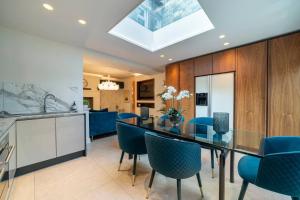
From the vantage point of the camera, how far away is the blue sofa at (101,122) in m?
3.70

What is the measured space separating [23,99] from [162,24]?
3.33 metres

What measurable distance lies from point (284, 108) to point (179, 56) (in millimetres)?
2594

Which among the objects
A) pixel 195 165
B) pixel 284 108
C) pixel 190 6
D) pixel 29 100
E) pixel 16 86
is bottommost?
pixel 195 165

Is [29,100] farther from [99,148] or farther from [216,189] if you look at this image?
[216,189]

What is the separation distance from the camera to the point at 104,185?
5.93ft

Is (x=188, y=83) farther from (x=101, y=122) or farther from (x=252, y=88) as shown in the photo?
(x=101, y=122)

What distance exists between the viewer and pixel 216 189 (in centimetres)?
173

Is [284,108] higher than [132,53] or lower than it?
lower

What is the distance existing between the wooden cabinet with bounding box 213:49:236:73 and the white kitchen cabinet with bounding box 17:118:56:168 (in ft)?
12.5

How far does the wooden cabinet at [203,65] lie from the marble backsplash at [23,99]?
3.64 meters

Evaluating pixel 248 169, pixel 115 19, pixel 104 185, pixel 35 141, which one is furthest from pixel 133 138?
pixel 115 19

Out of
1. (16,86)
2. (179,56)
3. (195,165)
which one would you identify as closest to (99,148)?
(16,86)

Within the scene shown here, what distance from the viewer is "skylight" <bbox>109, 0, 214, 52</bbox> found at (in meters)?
2.59

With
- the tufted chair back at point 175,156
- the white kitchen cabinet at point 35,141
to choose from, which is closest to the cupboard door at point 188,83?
the tufted chair back at point 175,156
